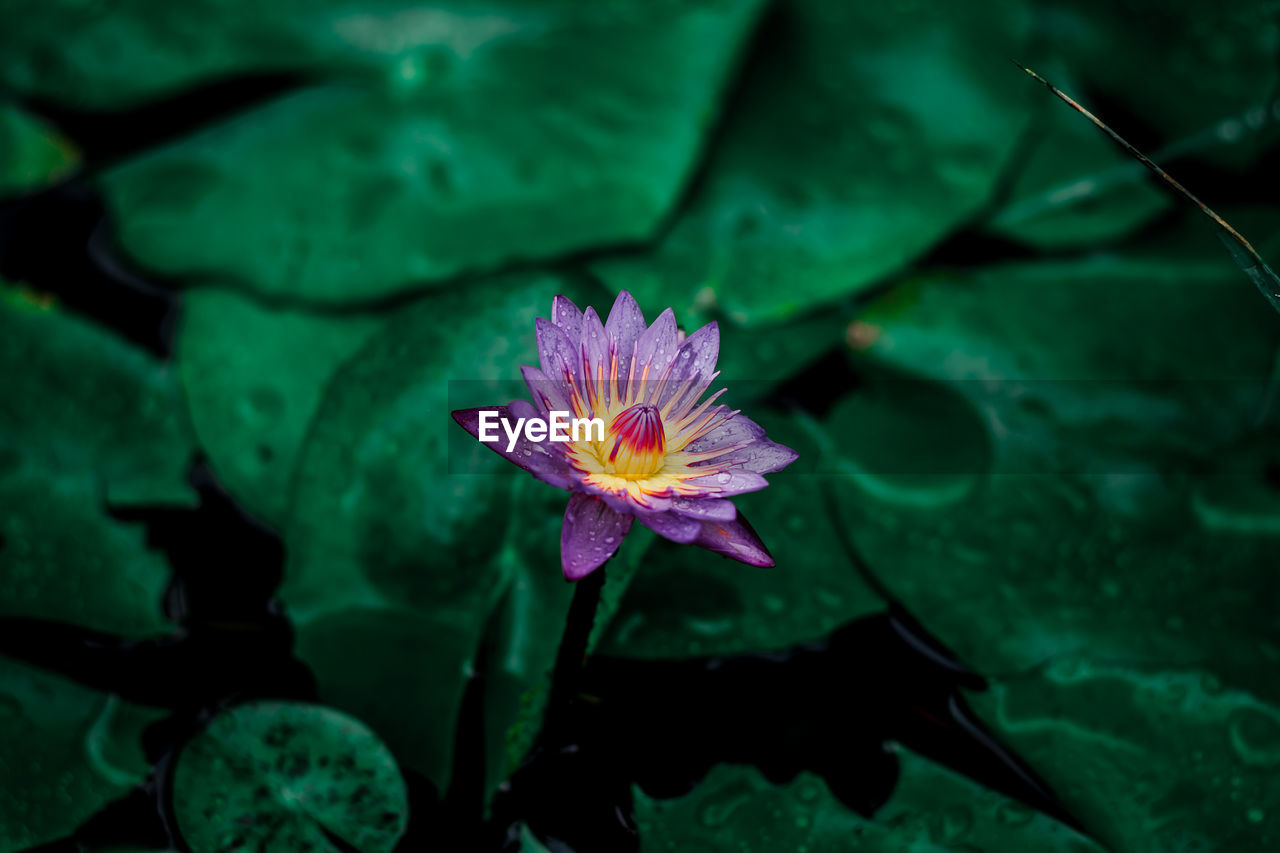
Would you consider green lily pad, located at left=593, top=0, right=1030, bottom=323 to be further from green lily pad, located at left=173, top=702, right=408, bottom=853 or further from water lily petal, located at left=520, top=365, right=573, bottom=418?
green lily pad, located at left=173, top=702, right=408, bottom=853

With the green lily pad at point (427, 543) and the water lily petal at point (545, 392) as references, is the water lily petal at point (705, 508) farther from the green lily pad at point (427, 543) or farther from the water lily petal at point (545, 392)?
the green lily pad at point (427, 543)

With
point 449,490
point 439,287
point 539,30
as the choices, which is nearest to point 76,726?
point 449,490

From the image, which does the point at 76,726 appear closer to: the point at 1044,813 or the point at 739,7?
the point at 1044,813

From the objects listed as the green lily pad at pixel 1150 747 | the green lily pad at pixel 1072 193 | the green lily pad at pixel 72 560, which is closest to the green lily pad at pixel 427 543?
the green lily pad at pixel 72 560

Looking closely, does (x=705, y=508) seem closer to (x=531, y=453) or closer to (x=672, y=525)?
(x=672, y=525)

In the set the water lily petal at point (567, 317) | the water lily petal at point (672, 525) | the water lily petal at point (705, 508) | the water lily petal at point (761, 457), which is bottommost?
the water lily petal at point (672, 525)
